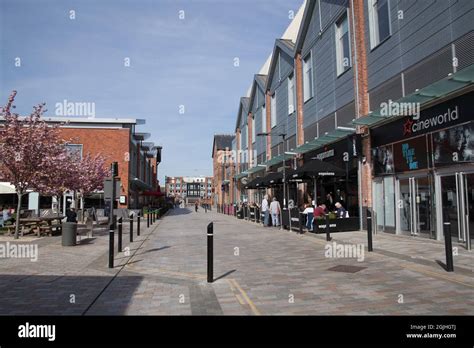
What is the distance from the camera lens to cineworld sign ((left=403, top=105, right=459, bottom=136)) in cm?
1209

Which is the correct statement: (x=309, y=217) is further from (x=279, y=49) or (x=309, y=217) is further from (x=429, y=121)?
(x=279, y=49)

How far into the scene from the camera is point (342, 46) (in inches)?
790

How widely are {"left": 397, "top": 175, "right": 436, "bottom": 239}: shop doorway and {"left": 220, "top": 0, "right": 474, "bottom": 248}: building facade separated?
4 cm

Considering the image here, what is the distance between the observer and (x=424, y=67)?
44.2 feet

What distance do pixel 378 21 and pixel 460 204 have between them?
8.96m

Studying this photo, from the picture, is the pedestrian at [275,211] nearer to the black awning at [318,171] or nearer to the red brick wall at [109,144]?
the black awning at [318,171]

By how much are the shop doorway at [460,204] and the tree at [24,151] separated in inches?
588

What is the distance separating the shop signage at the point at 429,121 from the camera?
11633mm

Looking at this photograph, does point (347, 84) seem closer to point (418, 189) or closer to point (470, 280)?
point (418, 189)

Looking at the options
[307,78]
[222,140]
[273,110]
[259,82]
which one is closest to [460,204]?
[307,78]

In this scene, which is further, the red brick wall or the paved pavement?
the red brick wall

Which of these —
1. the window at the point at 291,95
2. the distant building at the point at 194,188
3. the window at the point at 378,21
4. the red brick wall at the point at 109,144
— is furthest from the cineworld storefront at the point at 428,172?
the distant building at the point at 194,188

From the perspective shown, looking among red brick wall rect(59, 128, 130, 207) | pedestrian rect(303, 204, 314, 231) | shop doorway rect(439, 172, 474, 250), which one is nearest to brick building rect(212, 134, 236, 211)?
red brick wall rect(59, 128, 130, 207)

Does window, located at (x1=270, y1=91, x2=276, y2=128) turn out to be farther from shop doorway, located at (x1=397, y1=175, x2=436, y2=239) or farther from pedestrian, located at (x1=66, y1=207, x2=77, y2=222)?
pedestrian, located at (x1=66, y1=207, x2=77, y2=222)
